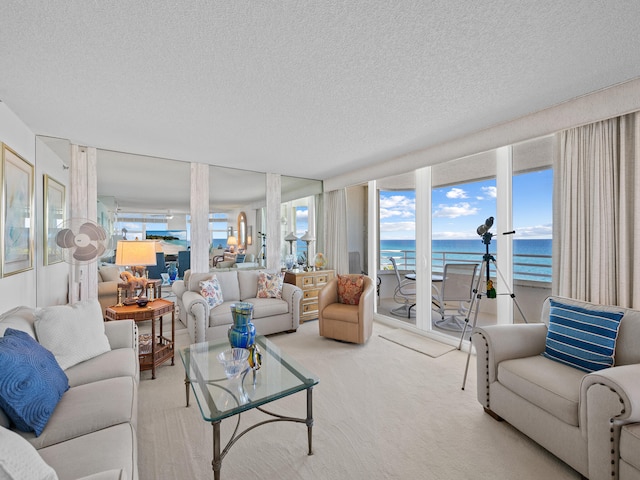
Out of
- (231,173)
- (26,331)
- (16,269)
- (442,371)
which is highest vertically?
(231,173)

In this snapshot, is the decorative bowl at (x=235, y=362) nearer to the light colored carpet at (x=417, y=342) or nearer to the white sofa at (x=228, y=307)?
the white sofa at (x=228, y=307)

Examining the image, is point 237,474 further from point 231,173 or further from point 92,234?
point 231,173

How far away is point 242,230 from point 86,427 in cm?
393

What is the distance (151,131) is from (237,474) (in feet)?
10.5

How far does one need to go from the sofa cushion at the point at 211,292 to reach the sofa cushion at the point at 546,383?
10.2ft

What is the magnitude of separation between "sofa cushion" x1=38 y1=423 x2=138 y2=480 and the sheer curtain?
10.6 feet

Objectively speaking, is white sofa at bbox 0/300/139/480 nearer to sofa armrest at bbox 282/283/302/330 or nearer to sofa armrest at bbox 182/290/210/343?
sofa armrest at bbox 182/290/210/343

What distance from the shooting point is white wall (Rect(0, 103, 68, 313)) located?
2436 millimetres

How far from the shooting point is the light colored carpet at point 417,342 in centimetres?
336

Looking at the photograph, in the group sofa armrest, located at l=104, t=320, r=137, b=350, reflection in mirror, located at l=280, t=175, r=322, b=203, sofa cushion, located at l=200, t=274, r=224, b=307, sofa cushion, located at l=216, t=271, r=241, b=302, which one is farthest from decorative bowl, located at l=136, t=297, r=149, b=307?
reflection in mirror, located at l=280, t=175, r=322, b=203

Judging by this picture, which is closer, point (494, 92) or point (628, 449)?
point (628, 449)

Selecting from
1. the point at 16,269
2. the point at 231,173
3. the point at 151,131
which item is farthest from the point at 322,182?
the point at 16,269

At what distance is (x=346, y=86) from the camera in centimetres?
220

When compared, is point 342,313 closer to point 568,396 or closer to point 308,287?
point 308,287
